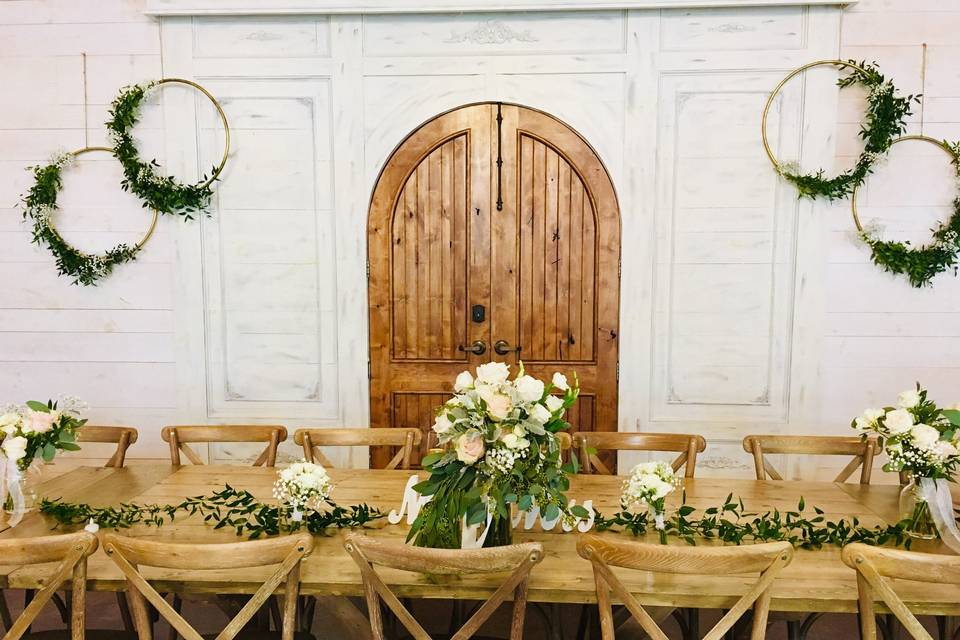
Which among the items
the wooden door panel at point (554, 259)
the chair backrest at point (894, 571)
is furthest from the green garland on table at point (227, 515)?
the wooden door panel at point (554, 259)

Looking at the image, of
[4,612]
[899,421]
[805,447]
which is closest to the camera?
[899,421]

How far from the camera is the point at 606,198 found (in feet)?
12.6

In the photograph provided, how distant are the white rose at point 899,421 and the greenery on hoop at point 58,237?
12.0ft

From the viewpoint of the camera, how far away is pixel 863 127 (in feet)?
12.1

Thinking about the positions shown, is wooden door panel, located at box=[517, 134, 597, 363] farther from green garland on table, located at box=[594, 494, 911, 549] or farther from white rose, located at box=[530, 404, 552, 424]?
white rose, located at box=[530, 404, 552, 424]

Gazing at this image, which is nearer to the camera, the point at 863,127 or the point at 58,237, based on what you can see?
the point at 863,127

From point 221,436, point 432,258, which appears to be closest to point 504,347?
point 432,258

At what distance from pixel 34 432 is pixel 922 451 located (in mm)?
2704

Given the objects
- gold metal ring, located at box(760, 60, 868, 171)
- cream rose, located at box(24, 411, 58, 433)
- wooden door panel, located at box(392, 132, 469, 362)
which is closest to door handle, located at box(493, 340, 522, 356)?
wooden door panel, located at box(392, 132, 469, 362)

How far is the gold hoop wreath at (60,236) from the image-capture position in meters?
3.93

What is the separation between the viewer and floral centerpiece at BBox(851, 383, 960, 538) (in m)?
2.10

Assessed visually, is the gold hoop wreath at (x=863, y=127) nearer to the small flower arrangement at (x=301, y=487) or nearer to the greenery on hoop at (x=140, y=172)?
the small flower arrangement at (x=301, y=487)

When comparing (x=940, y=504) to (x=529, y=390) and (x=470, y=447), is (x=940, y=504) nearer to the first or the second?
(x=529, y=390)

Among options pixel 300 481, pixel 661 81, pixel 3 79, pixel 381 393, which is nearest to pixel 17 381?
pixel 3 79
